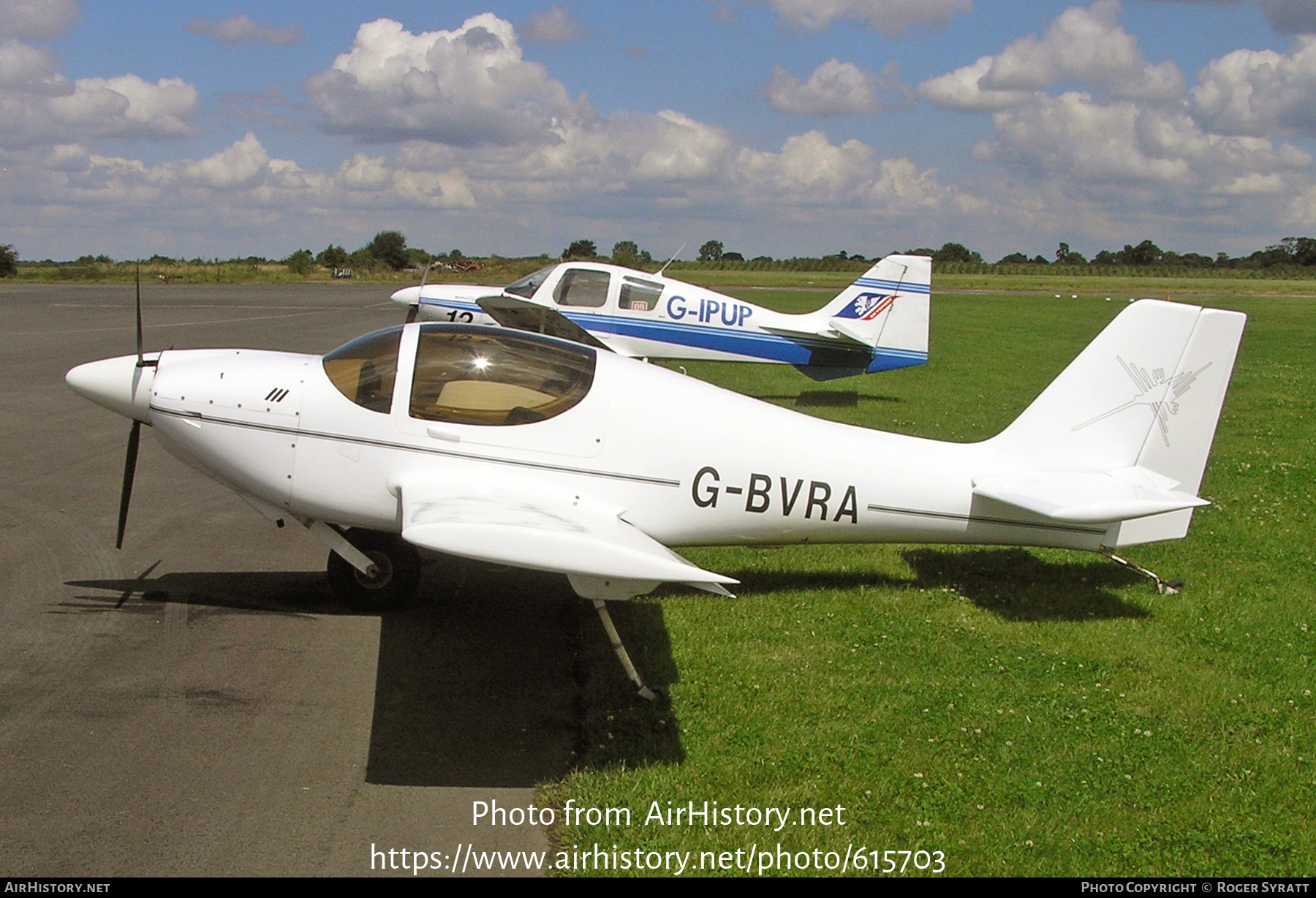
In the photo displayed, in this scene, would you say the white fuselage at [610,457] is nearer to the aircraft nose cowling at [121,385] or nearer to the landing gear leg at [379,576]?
the aircraft nose cowling at [121,385]

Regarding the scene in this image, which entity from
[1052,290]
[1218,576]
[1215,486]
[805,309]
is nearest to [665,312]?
[1215,486]

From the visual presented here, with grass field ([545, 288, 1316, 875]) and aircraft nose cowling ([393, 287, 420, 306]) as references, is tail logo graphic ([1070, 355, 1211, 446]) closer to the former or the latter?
grass field ([545, 288, 1316, 875])

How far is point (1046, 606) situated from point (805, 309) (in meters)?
37.1

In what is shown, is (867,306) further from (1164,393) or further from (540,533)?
(540,533)

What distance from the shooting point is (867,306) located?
59.6 feet

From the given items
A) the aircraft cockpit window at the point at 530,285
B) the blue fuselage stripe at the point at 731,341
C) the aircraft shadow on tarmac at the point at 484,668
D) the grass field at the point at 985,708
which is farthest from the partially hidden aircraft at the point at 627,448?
the aircraft cockpit window at the point at 530,285

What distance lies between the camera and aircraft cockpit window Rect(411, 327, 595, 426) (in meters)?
6.44

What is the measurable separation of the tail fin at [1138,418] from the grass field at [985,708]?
1009 millimetres

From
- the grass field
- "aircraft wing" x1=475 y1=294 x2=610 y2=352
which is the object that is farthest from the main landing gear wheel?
"aircraft wing" x1=475 y1=294 x2=610 y2=352

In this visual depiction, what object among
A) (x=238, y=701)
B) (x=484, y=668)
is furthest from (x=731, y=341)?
(x=238, y=701)

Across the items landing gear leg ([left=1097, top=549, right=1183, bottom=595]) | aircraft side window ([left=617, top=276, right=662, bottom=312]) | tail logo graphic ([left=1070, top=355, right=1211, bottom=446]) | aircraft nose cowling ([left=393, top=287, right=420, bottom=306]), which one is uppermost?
aircraft side window ([left=617, top=276, right=662, bottom=312])

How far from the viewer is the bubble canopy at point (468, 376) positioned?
6445 millimetres

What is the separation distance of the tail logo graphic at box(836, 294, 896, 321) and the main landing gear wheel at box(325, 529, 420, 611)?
41.1ft

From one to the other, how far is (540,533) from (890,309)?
14.2m
